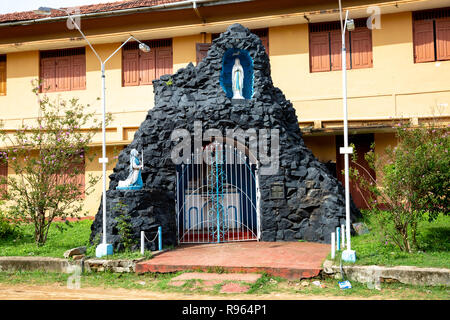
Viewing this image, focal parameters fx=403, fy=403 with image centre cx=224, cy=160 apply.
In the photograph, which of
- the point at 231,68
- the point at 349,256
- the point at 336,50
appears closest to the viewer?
the point at 349,256

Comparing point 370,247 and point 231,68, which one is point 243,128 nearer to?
point 231,68

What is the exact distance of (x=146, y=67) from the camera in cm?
1803

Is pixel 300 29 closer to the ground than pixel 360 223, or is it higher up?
higher up

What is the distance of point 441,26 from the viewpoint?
1561cm

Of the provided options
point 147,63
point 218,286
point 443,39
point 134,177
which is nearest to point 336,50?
point 443,39

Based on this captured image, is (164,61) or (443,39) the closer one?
(443,39)

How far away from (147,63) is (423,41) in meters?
11.5

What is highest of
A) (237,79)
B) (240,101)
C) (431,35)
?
(431,35)

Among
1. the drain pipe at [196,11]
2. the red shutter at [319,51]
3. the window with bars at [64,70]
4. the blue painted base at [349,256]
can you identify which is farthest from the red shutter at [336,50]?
the window with bars at [64,70]

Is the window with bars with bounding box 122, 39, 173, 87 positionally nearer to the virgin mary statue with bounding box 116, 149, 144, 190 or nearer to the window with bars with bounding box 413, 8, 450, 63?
the virgin mary statue with bounding box 116, 149, 144, 190

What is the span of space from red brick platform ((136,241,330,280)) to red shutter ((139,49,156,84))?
9254mm

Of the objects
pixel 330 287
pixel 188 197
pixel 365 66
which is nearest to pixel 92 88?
pixel 188 197

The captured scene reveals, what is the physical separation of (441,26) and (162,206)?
12.8 meters

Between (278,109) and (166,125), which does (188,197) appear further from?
(278,109)
